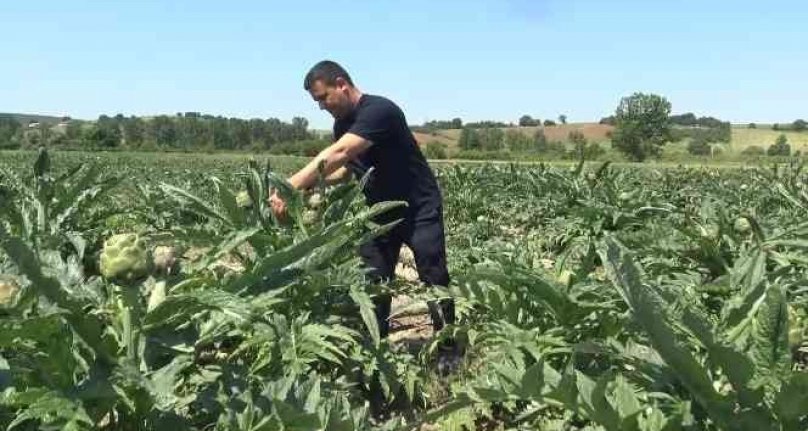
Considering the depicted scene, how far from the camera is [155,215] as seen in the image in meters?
4.86

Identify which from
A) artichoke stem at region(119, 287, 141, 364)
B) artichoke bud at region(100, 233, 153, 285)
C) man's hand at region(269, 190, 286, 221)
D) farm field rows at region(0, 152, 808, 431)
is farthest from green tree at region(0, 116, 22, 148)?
artichoke stem at region(119, 287, 141, 364)

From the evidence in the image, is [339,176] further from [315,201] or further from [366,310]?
[366,310]

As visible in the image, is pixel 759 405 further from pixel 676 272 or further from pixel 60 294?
pixel 676 272

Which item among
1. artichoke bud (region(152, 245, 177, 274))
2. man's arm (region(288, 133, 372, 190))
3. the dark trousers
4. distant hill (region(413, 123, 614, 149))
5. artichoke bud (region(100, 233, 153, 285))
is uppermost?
man's arm (region(288, 133, 372, 190))

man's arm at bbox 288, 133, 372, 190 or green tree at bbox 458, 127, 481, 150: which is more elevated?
man's arm at bbox 288, 133, 372, 190

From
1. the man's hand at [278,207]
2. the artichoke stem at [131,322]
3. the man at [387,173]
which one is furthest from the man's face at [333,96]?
the artichoke stem at [131,322]

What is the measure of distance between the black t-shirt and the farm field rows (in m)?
0.45

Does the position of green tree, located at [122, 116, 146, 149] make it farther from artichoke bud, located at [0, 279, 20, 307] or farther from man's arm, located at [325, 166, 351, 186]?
artichoke bud, located at [0, 279, 20, 307]

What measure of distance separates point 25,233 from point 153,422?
45.2 inches

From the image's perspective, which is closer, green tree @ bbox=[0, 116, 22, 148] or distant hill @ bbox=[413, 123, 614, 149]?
green tree @ bbox=[0, 116, 22, 148]

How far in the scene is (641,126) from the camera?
247ft

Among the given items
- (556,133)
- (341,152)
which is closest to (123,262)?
(341,152)

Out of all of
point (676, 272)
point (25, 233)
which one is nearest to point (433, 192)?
point (676, 272)

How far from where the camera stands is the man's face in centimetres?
400
